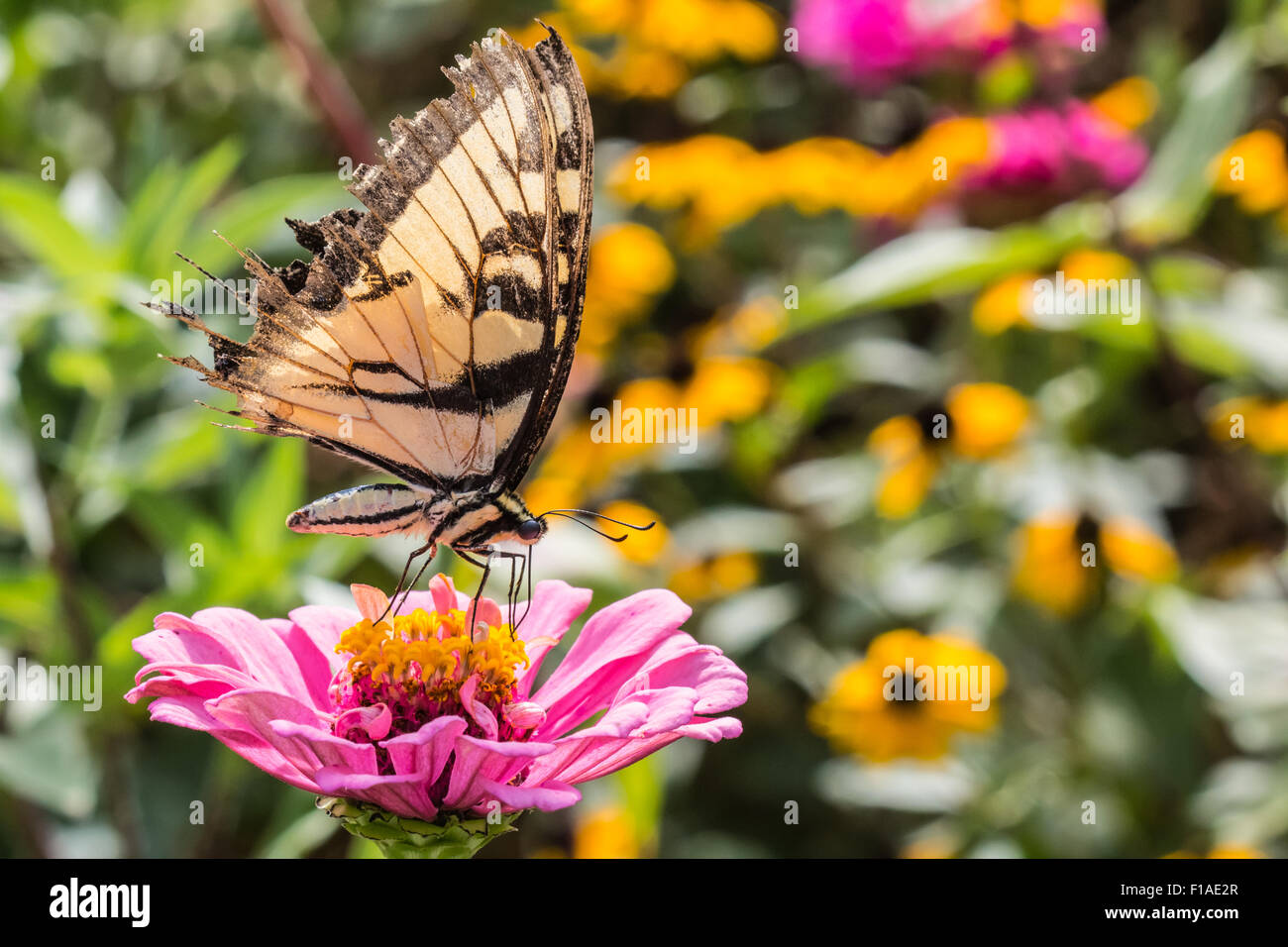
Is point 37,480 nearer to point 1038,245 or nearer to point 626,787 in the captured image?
point 626,787

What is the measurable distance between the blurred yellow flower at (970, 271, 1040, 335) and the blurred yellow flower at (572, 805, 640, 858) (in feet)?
2.31

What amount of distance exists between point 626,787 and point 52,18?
Result: 4.47ft

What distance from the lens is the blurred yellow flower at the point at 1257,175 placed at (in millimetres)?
1388

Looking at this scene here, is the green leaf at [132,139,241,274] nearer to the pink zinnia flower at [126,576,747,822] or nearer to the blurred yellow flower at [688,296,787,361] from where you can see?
the pink zinnia flower at [126,576,747,822]

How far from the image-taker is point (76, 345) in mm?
930

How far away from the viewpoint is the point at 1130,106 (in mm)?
1574

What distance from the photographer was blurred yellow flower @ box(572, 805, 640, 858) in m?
1.08

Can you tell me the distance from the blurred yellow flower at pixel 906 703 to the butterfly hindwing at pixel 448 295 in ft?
2.62

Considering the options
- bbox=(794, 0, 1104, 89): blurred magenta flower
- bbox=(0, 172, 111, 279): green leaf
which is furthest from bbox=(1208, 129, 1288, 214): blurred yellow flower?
bbox=(0, 172, 111, 279): green leaf

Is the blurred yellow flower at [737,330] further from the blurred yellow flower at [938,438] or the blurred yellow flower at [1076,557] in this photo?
the blurred yellow flower at [1076,557]

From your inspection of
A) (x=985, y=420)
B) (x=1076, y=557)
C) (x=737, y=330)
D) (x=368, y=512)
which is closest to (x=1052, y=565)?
(x=1076, y=557)

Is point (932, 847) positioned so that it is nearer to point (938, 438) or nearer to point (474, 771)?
point (938, 438)

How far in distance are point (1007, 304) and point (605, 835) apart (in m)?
0.75

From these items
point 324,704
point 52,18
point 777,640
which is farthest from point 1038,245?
point 52,18
